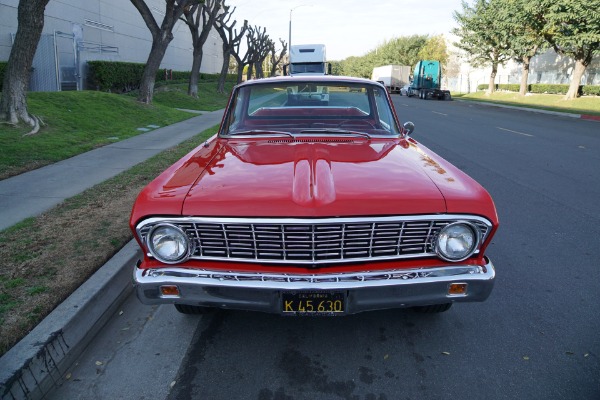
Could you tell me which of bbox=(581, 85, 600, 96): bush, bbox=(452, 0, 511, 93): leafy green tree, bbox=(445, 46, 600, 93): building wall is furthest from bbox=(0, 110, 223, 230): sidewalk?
bbox=(445, 46, 600, 93): building wall

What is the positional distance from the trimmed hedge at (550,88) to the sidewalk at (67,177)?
107 feet

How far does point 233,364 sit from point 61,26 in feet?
76.0

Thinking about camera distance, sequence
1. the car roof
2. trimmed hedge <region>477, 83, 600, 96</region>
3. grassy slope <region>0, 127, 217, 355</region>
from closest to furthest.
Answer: grassy slope <region>0, 127, 217, 355</region>
the car roof
trimmed hedge <region>477, 83, 600, 96</region>

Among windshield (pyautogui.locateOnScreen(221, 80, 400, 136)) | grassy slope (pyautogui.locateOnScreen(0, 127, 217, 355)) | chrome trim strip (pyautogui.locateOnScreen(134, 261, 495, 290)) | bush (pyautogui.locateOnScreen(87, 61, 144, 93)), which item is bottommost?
grassy slope (pyautogui.locateOnScreen(0, 127, 217, 355))

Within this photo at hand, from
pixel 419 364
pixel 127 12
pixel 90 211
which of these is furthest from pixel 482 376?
pixel 127 12

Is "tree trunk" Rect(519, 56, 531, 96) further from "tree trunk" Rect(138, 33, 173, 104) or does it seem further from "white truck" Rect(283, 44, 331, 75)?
"tree trunk" Rect(138, 33, 173, 104)

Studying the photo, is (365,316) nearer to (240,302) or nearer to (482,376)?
(482,376)

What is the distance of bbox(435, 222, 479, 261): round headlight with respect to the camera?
261cm

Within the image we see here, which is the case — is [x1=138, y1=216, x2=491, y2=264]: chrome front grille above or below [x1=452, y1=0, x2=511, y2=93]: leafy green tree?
below

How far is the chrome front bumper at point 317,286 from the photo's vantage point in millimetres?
2512

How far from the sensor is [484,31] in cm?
3728

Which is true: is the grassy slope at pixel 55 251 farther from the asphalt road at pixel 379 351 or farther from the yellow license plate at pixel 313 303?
the yellow license plate at pixel 313 303

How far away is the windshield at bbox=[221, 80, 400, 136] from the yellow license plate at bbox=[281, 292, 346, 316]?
70.7 inches

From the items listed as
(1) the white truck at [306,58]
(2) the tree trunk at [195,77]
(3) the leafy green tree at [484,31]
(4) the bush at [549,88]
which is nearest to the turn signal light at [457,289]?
(2) the tree trunk at [195,77]
